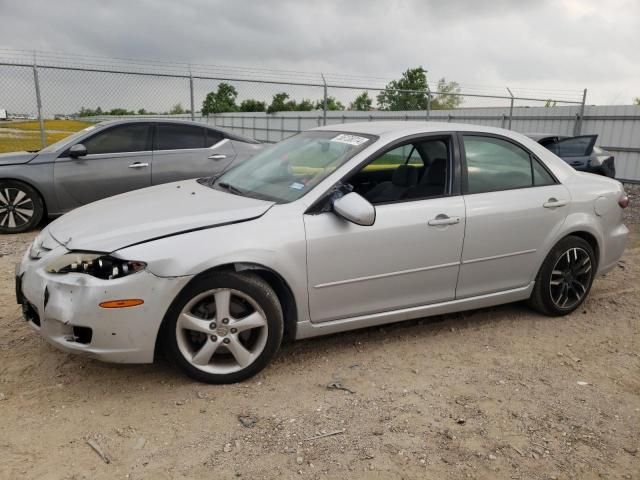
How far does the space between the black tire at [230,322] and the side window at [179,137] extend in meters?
4.57

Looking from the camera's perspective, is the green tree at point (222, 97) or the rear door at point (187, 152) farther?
the green tree at point (222, 97)

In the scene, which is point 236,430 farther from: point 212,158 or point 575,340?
point 212,158

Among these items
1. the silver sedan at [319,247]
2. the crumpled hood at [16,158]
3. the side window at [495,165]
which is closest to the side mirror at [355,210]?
the silver sedan at [319,247]

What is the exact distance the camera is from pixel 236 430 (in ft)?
8.89

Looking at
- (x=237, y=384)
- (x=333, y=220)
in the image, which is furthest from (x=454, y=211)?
(x=237, y=384)

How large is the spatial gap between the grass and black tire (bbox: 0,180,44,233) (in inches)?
121

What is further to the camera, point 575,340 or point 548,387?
point 575,340

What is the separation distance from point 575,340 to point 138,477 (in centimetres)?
318

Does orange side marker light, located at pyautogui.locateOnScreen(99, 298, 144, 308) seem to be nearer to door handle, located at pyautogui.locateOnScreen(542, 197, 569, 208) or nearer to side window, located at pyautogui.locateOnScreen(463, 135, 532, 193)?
side window, located at pyautogui.locateOnScreen(463, 135, 532, 193)

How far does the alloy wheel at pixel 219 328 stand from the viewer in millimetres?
2973

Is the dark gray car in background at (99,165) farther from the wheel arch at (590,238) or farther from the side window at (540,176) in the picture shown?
the wheel arch at (590,238)

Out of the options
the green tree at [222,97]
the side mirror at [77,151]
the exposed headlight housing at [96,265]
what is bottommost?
the exposed headlight housing at [96,265]

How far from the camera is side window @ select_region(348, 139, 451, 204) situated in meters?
3.58

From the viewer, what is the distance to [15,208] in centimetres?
649
